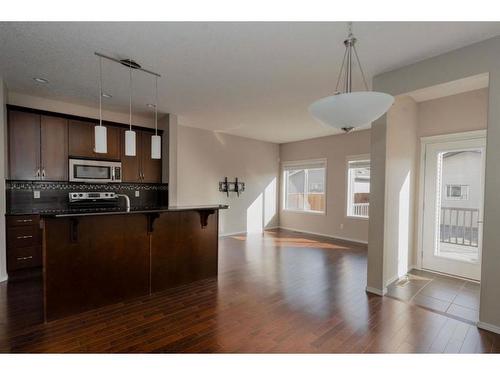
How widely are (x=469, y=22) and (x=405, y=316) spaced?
9.24ft

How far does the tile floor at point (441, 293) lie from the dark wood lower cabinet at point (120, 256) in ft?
8.60

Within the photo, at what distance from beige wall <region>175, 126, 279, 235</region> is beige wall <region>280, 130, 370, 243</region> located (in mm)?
1055

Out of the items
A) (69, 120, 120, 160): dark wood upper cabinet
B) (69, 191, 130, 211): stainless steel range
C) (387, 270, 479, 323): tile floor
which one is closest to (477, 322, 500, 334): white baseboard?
(387, 270, 479, 323): tile floor

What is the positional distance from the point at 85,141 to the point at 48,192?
1067 millimetres

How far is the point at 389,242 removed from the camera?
3404 millimetres

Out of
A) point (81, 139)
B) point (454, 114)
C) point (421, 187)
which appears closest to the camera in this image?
point (454, 114)

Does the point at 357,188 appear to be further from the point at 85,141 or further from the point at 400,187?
the point at 85,141

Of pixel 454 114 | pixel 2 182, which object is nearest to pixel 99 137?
pixel 2 182

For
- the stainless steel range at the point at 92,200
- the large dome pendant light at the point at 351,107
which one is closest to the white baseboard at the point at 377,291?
the large dome pendant light at the point at 351,107

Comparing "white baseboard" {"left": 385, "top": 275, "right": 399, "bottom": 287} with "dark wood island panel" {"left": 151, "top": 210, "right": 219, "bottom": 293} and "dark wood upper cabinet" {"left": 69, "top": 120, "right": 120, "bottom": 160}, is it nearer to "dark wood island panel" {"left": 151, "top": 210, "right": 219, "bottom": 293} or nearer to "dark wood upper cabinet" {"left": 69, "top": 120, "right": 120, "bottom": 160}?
"dark wood island panel" {"left": 151, "top": 210, "right": 219, "bottom": 293}

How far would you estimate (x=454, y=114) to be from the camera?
372 centimetres

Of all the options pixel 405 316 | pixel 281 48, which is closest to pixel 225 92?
pixel 281 48

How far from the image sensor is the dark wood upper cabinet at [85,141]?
4.36m
